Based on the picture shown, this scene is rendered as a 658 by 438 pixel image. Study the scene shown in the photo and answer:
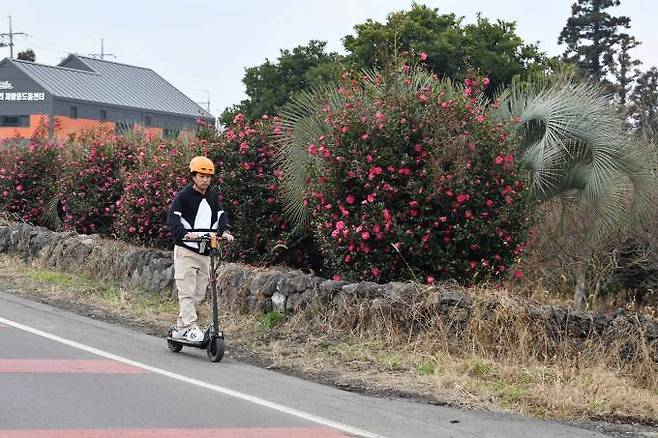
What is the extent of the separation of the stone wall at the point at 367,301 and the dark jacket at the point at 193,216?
1666 millimetres

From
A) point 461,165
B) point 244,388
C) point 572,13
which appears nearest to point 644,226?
point 461,165

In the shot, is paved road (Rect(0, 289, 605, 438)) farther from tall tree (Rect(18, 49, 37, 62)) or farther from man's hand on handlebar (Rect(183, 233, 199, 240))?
tall tree (Rect(18, 49, 37, 62))

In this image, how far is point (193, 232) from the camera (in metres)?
9.76

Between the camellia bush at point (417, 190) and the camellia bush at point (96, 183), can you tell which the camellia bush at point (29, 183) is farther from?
the camellia bush at point (417, 190)

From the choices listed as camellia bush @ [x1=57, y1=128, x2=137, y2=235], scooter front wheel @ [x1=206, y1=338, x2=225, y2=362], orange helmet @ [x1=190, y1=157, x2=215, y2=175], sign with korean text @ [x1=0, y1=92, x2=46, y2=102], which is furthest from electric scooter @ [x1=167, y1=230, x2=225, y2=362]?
sign with korean text @ [x1=0, y1=92, x2=46, y2=102]

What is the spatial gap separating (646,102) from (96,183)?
63.9 ft

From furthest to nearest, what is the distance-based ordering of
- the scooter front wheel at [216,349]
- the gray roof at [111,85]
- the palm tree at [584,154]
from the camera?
the gray roof at [111,85] < the palm tree at [584,154] < the scooter front wheel at [216,349]

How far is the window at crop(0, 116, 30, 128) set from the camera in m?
69.3

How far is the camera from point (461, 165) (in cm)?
1077

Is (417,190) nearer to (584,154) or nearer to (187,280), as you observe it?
(187,280)

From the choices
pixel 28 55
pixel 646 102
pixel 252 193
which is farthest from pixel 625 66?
pixel 28 55

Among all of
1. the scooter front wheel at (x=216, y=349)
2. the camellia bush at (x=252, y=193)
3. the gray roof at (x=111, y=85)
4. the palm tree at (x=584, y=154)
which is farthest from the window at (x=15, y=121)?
→ the scooter front wheel at (x=216, y=349)

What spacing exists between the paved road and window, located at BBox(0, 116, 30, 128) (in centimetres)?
6262

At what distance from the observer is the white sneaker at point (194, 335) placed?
9.77 m
